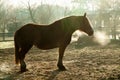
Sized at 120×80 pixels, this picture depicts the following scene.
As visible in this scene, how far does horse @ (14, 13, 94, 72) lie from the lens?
27.9ft

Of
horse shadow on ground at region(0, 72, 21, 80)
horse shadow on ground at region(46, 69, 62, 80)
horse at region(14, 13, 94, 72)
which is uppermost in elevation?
horse at region(14, 13, 94, 72)

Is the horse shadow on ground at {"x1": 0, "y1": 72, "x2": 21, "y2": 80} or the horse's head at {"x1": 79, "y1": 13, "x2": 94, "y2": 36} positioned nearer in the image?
the horse shadow on ground at {"x1": 0, "y1": 72, "x2": 21, "y2": 80}

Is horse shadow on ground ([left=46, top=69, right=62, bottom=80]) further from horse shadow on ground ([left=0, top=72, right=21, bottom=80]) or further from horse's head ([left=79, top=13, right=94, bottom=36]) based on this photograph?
horse's head ([left=79, top=13, right=94, bottom=36])

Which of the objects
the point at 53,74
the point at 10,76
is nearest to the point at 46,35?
the point at 53,74

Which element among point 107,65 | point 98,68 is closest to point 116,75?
point 98,68

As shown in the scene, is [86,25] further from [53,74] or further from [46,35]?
[53,74]

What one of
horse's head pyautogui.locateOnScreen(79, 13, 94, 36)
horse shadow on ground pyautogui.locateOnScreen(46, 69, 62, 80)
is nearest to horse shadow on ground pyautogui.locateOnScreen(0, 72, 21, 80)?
horse shadow on ground pyautogui.locateOnScreen(46, 69, 62, 80)

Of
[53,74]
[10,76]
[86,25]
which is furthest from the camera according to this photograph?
[86,25]

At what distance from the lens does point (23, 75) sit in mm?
7918

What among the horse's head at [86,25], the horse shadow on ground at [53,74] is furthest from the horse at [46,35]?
the horse shadow on ground at [53,74]

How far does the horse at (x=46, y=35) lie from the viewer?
8.52 meters

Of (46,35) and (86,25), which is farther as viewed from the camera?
(86,25)

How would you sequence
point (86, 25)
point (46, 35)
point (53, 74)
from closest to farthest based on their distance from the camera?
point (53, 74), point (46, 35), point (86, 25)

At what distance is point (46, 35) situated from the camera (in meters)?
8.71
